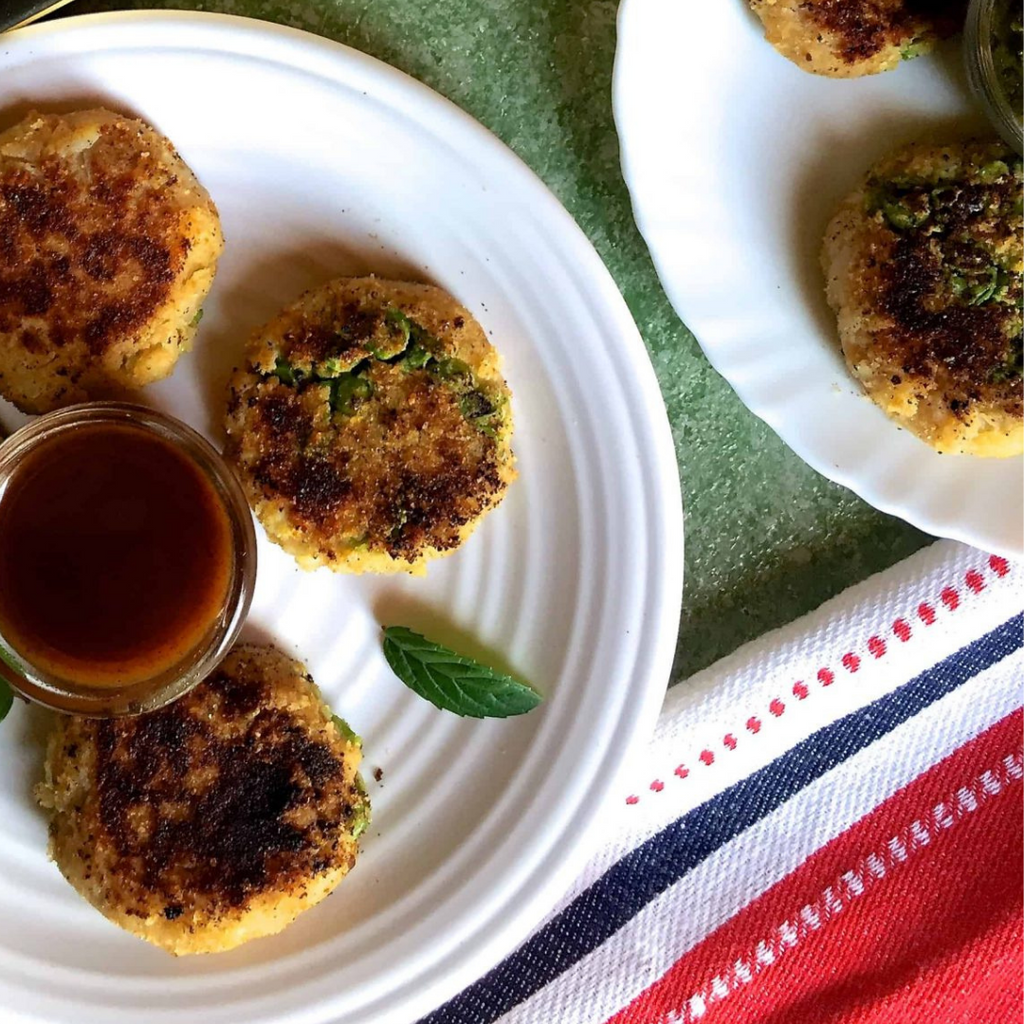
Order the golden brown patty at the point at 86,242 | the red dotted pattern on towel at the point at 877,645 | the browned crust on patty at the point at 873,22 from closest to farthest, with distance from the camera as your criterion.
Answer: the golden brown patty at the point at 86,242
the browned crust on patty at the point at 873,22
the red dotted pattern on towel at the point at 877,645

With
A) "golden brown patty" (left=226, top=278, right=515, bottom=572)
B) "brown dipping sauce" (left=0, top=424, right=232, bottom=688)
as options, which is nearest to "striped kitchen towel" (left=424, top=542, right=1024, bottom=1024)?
"golden brown patty" (left=226, top=278, right=515, bottom=572)

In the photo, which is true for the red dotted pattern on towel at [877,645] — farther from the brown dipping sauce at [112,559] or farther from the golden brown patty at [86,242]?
the golden brown patty at [86,242]

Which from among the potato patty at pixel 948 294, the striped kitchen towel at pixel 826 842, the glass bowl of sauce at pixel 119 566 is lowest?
the striped kitchen towel at pixel 826 842

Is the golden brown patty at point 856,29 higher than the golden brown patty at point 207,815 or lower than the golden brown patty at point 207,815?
higher

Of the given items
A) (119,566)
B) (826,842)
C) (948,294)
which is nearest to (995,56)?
(948,294)

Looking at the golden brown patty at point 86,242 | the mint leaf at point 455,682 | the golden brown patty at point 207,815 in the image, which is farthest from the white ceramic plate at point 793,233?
the golden brown patty at point 207,815

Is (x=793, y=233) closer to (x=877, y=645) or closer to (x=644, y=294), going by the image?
(x=644, y=294)
